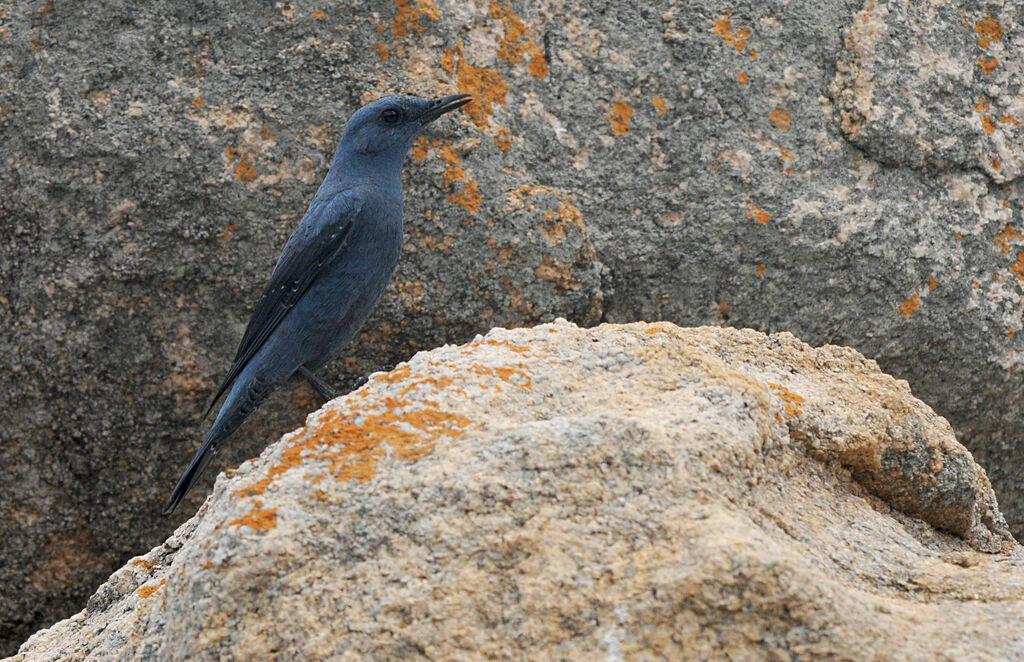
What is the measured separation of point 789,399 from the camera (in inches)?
137

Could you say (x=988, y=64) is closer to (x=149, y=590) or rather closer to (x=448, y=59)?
(x=448, y=59)

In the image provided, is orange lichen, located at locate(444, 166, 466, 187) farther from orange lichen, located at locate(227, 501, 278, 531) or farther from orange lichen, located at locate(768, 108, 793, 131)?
orange lichen, located at locate(227, 501, 278, 531)

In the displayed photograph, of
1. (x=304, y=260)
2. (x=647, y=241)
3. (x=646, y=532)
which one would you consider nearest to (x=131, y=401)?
(x=304, y=260)

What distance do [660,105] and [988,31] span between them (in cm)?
180

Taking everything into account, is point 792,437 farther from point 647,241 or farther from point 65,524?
point 65,524

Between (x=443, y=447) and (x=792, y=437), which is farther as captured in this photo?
(x=792, y=437)

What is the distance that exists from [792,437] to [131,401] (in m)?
3.10

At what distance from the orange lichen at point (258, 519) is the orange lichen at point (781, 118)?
11.5 feet

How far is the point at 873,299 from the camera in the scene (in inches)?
206

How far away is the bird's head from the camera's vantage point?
486cm

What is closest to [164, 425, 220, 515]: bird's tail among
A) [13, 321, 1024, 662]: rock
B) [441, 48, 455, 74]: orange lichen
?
[13, 321, 1024, 662]: rock

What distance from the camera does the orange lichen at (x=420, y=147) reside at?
17.1 ft

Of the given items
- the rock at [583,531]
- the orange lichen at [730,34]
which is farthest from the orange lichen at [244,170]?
the orange lichen at [730,34]

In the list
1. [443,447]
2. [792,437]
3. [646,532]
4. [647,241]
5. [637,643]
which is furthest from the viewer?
[647,241]
